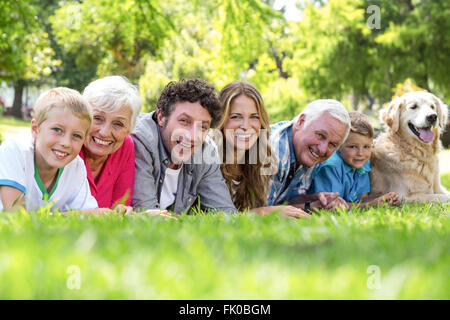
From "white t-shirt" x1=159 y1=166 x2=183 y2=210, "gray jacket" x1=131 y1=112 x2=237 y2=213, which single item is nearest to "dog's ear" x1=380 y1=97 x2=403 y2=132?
"gray jacket" x1=131 y1=112 x2=237 y2=213

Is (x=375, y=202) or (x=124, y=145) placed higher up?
(x=124, y=145)

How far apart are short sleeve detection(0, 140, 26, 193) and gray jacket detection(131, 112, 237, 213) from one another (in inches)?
42.2

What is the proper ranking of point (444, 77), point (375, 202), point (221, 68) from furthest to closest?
point (444, 77) → point (221, 68) → point (375, 202)

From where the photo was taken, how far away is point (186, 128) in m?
4.27

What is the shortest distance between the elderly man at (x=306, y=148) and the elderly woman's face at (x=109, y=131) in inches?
72.5

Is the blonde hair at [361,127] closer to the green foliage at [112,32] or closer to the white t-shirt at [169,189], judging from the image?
the white t-shirt at [169,189]

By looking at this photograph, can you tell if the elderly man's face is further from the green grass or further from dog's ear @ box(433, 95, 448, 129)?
the green grass

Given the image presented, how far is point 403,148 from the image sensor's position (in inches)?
250

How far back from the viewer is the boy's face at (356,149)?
5711 millimetres

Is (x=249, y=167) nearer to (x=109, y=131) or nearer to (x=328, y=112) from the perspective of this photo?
(x=328, y=112)

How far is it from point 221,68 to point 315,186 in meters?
13.1

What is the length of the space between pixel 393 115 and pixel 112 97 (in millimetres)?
3820

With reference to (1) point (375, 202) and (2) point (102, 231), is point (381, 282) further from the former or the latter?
(1) point (375, 202)
